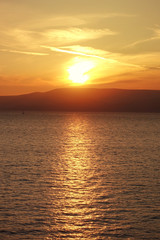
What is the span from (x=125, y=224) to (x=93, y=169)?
19.4 m

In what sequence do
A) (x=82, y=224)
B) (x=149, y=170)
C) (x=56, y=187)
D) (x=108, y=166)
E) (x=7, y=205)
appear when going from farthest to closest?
(x=108, y=166) < (x=149, y=170) < (x=56, y=187) < (x=7, y=205) < (x=82, y=224)

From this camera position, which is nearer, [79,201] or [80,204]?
[80,204]

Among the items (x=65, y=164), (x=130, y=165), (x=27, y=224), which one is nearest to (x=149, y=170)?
(x=130, y=165)

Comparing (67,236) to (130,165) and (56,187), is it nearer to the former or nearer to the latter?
(56,187)

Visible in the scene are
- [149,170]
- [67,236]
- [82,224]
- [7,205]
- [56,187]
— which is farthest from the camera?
[149,170]

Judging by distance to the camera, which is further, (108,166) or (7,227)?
(108,166)

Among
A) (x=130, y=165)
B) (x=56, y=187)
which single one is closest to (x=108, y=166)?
(x=130, y=165)

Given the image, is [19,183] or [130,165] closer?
[19,183]

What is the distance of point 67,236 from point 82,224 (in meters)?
1.96

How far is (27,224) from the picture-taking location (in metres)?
20.0

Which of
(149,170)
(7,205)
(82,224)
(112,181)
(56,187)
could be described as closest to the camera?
(82,224)

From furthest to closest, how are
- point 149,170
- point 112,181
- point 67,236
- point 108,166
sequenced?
point 108,166, point 149,170, point 112,181, point 67,236

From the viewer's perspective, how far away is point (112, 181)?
3206 centimetres

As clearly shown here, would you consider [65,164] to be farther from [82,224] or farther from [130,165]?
[82,224]
